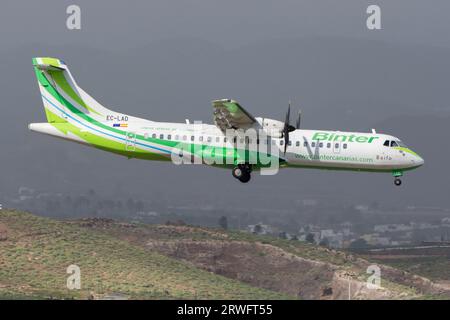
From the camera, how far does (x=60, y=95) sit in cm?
6900

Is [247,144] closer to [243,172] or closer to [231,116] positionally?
[243,172]

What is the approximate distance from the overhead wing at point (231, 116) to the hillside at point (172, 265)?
39.6 feet

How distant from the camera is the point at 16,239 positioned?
225 feet

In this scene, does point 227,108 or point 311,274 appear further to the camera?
point 311,274

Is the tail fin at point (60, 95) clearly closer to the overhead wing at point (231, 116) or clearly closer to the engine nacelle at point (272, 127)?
the overhead wing at point (231, 116)

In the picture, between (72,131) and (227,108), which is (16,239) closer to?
(72,131)

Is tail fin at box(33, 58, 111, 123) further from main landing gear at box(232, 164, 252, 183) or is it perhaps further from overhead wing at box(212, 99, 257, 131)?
main landing gear at box(232, 164, 252, 183)

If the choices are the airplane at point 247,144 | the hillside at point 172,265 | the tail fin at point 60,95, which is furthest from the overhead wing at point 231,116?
the hillside at point 172,265

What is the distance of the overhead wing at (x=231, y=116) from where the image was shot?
60147 millimetres

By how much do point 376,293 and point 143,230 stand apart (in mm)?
22996

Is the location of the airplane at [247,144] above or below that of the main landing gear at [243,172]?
above

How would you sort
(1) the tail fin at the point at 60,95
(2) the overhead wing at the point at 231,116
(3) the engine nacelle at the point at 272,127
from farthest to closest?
(1) the tail fin at the point at 60,95 < (3) the engine nacelle at the point at 272,127 < (2) the overhead wing at the point at 231,116
